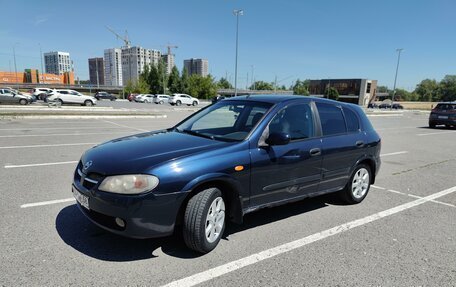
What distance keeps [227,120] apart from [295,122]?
94 centimetres

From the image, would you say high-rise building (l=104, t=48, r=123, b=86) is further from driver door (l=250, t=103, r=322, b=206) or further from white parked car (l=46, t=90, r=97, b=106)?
driver door (l=250, t=103, r=322, b=206)

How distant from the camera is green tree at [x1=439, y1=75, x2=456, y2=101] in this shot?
133 m

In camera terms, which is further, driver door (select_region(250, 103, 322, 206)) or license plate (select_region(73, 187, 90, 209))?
driver door (select_region(250, 103, 322, 206))

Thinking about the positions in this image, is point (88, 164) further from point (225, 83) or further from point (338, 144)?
point (225, 83)

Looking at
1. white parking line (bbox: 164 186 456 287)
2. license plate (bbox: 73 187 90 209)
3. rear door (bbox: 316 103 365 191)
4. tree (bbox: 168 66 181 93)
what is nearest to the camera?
white parking line (bbox: 164 186 456 287)

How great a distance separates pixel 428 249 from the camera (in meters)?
3.68

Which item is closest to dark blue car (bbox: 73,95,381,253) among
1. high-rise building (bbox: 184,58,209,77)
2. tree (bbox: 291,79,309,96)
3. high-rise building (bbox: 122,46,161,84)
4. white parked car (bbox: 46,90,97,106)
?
white parked car (bbox: 46,90,97,106)

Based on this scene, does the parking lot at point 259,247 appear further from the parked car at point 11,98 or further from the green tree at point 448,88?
the green tree at point 448,88

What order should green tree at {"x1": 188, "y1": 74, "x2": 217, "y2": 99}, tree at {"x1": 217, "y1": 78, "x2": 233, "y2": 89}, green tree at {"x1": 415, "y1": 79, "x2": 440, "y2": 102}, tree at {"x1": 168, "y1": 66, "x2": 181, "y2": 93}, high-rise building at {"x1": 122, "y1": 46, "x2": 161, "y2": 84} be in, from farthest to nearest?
green tree at {"x1": 415, "y1": 79, "x2": 440, "y2": 102} → tree at {"x1": 217, "y1": 78, "x2": 233, "y2": 89} → high-rise building at {"x1": 122, "y1": 46, "x2": 161, "y2": 84} → green tree at {"x1": 188, "y1": 74, "x2": 217, "y2": 99} → tree at {"x1": 168, "y1": 66, "x2": 181, "y2": 93}

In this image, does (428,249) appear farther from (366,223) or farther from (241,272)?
(241,272)

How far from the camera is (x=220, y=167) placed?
3297mm

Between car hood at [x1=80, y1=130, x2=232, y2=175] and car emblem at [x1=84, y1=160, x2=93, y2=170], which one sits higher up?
car hood at [x1=80, y1=130, x2=232, y2=175]

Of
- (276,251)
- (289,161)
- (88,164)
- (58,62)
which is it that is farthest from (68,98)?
(58,62)

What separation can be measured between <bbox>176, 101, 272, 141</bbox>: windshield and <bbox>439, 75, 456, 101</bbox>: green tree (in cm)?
15823
